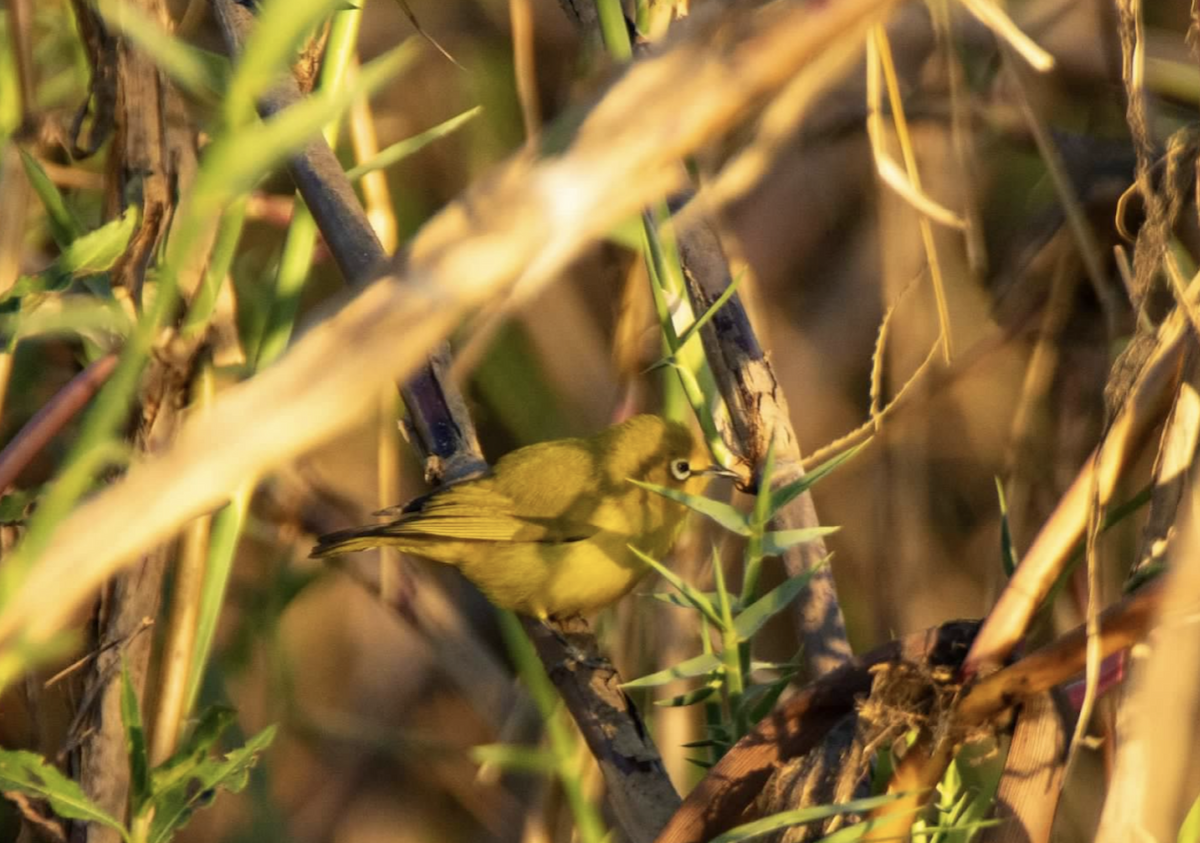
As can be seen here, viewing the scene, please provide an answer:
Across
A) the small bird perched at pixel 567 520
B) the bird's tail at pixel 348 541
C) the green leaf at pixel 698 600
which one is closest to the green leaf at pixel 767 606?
the green leaf at pixel 698 600

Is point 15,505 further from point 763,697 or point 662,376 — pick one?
point 662,376

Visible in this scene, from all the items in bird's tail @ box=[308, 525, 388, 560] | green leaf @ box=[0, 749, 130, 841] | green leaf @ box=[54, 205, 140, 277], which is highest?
green leaf @ box=[54, 205, 140, 277]

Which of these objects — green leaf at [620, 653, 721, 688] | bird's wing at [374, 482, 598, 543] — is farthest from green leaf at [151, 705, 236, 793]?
bird's wing at [374, 482, 598, 543]

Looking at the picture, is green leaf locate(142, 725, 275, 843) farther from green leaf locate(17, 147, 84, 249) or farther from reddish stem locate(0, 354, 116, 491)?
green leaf locate(17, 147, 84, 249)

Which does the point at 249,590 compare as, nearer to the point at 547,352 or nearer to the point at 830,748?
the point at 547,352

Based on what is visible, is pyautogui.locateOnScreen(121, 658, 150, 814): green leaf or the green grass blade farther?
pyautogui.locateOnScreen(121, 658, 150, 814): green leaf

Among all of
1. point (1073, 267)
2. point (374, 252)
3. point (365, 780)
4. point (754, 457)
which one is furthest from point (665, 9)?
point (365, 780)

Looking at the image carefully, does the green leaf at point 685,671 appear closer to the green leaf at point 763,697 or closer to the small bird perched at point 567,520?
the green leaf at point 763,697

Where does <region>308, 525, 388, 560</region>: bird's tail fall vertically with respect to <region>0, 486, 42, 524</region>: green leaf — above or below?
below

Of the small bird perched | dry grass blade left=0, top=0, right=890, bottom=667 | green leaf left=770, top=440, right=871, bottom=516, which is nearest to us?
dry grass blade left=0, top=0, right=890, bottom=667
